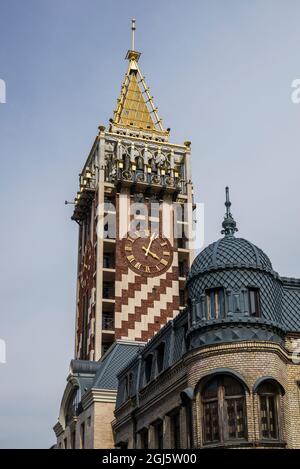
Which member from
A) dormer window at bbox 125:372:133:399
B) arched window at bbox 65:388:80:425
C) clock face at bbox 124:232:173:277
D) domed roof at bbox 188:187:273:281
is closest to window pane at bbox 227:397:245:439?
domed roof at bbox 188:187:273:281

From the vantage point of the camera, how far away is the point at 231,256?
32.3m

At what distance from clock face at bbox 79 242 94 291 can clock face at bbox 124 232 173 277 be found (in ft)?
11.7

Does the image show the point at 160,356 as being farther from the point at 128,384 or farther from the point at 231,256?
the point at 231,256

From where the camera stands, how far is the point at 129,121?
69.8 metres

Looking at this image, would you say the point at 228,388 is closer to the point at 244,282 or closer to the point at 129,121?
the point at 244,282

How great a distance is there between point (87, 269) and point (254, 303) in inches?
1347

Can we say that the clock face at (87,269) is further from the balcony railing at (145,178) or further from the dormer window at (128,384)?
the dormer window at (128,384)

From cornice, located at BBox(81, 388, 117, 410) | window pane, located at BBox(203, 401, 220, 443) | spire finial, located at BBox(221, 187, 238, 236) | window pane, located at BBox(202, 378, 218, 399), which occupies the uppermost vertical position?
spire finial, located at BBox(221, 187, 238, 236)

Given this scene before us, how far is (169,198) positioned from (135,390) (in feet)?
85.5

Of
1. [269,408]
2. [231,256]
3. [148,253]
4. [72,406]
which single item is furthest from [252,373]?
[148,253]

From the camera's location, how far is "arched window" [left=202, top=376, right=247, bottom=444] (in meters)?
29.4

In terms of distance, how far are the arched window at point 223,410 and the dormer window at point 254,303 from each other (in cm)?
287

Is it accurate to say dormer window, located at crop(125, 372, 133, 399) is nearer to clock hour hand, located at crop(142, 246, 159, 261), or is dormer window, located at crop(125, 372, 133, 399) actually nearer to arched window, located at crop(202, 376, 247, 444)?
arched window, located at crop(202, 376, 247, 444)
